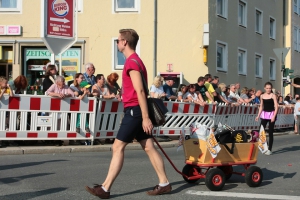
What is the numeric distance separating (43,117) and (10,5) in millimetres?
12916

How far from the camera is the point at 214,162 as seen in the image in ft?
23.4

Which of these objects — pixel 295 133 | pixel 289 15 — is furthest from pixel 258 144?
pixel 289 15

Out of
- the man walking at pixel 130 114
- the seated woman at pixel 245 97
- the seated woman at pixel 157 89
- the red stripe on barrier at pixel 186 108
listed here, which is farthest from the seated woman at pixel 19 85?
the seated woman at pixel 245 97

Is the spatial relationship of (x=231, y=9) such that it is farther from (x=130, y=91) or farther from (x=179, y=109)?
(x=130, y=91)

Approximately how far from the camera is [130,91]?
→ 632 centimetres

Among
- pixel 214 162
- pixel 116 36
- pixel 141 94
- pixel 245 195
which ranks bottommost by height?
pixel 245 195

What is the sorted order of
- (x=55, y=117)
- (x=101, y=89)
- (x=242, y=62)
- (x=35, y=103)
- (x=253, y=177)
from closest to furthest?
1. (x=253, y=177)
2. (x=35, y=103)
3. (x=55, y=117)
4. (x=101, y=89)
5. (x=242, y=62)

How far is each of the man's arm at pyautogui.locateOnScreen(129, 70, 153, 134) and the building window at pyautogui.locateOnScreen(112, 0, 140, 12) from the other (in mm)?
18211

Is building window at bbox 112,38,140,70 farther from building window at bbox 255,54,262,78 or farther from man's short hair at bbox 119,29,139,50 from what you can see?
man's short hair at bbox 119,29,139,50

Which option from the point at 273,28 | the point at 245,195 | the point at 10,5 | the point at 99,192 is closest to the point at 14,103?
the point at 99,192

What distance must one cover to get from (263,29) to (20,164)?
82.3 feet

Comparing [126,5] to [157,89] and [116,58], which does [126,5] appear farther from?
[157,89]

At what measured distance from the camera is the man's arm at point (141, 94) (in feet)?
20.1

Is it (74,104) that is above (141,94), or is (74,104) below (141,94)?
below
